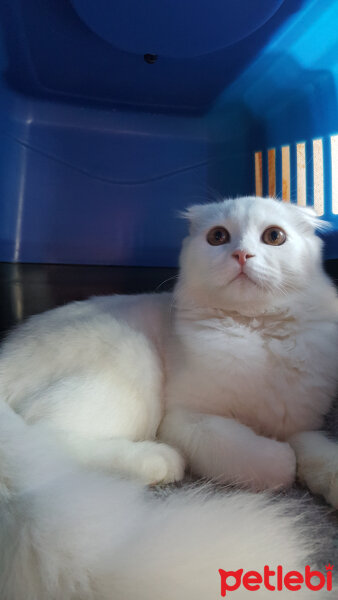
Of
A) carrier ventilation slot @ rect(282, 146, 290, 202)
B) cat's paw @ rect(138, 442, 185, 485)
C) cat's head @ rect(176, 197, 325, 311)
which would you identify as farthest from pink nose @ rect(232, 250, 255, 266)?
carrier ventilation slot @ rect(282, 146, 290, 202)

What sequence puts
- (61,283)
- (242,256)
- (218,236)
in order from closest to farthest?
(242,256) → (218,236) → (61,283)

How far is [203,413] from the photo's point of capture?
1227mm

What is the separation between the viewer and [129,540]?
61cm

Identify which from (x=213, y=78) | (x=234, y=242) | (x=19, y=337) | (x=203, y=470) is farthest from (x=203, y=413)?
(x=213, y=78)

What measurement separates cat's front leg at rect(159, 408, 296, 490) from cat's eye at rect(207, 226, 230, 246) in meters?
0.54

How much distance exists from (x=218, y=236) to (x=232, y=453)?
2.19 feet

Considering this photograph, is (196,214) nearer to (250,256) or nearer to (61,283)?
(250,256)

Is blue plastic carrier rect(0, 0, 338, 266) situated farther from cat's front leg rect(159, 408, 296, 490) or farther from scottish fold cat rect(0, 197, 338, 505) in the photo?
cat's front leg rect(159, 408, 296, 490)

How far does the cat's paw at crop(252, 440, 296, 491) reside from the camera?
1.02m

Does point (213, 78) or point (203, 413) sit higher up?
point (213, 78)

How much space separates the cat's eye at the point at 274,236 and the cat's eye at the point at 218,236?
12cm

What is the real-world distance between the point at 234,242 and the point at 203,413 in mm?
511

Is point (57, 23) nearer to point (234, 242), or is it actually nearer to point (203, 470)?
point (234, 242)

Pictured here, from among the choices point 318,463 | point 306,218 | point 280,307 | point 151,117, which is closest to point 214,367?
point 280,307
